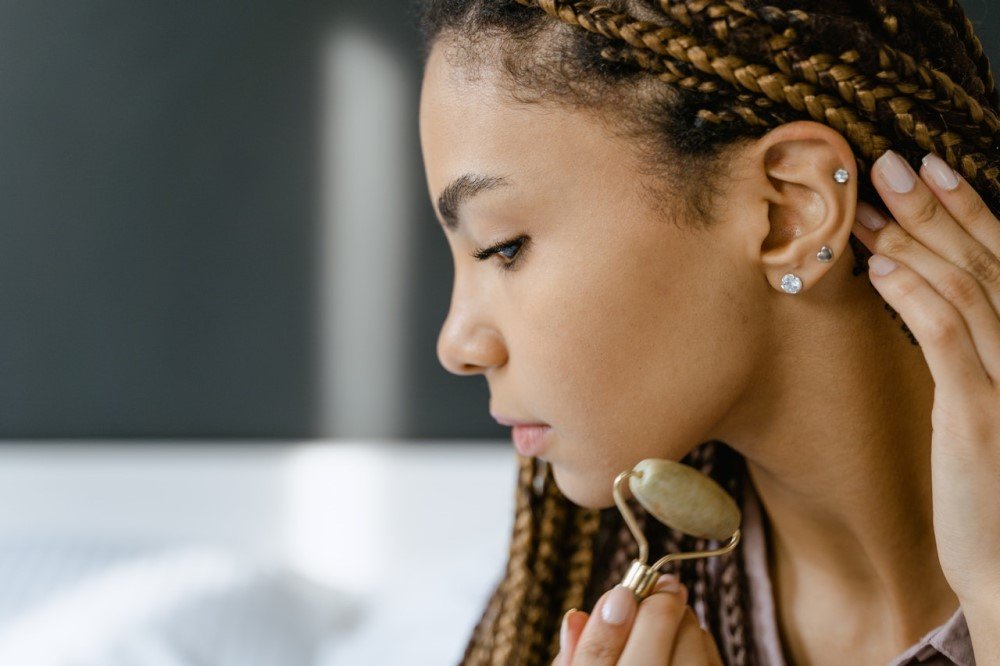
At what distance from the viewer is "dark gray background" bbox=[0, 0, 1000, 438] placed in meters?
1.69

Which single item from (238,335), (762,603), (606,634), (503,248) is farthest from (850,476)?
(238,335)

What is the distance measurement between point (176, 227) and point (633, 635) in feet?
3.81

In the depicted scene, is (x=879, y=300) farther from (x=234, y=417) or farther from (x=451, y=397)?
(x=234, y=417)

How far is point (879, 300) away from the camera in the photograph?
1.00m

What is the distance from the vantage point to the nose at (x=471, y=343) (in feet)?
3.22

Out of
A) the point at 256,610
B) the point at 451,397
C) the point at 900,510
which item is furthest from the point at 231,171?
the point at 900,510

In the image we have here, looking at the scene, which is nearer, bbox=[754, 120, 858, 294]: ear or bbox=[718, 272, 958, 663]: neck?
bbox=[754, 120, 858, 294]: ear

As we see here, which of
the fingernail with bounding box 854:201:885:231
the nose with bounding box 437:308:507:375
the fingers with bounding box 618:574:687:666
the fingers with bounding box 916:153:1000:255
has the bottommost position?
the fingers with bounding box 618:574:687:666

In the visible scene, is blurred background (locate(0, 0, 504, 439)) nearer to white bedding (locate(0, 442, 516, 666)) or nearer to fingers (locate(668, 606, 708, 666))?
white bedding (locate(0, 442, 516, 666))

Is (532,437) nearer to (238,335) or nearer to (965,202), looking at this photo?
(965,202)

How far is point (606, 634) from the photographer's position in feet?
2.93

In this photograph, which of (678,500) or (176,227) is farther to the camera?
(176,227)

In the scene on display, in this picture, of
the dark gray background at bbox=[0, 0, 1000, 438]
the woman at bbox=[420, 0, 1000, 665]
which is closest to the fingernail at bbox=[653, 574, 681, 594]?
the woman at bbox=[420, 0, 1000, 665]

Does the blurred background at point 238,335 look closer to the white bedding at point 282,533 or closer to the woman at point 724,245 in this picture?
the white bedding at point 282,533
